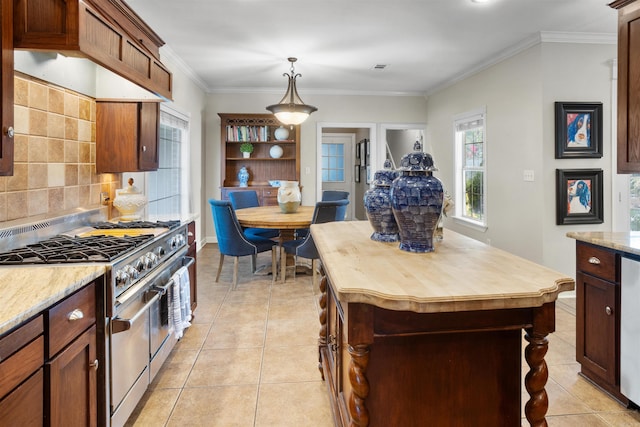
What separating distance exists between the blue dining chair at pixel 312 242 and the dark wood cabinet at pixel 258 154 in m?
2.18

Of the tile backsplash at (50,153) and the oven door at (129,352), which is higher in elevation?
the tile backsplash at (50,153)

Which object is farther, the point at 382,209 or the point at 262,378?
the point at 262,378

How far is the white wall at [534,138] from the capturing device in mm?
3961

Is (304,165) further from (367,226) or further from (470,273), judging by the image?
Answer: (470,273)

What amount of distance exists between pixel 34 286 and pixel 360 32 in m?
3.60

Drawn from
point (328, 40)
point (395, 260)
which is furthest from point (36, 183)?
point (328, 40)

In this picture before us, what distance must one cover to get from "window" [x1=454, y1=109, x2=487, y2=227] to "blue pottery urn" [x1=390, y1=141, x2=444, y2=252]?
3.87 m

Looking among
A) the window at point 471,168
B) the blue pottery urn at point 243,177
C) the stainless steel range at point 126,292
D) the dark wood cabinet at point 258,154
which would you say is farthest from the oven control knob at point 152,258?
the blue pottery urn at point 243,177

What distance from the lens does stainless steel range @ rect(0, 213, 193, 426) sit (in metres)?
1.58

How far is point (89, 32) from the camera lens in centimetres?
186

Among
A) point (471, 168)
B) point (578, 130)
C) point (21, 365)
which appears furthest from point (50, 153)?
point (471, 168)

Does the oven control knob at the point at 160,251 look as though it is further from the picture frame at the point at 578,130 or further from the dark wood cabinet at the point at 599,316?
the picture frame at the point at 578,130

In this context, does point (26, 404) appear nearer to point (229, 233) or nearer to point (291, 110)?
point (229, 233)

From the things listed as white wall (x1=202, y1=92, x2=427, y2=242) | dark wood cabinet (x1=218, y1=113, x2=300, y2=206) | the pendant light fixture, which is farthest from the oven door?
white wall (x1=202, y1=92, x2=427, y2=242)
